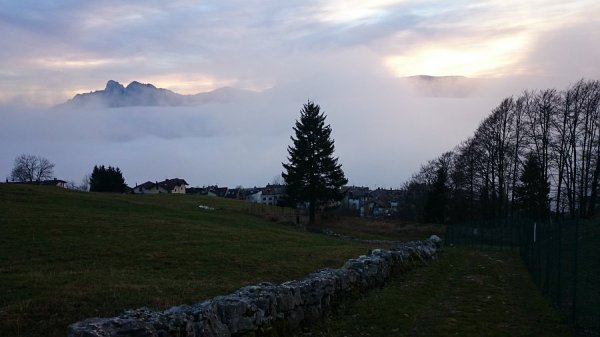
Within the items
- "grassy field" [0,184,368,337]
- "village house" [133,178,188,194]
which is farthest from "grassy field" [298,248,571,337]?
"village house" [133,178,188,194]

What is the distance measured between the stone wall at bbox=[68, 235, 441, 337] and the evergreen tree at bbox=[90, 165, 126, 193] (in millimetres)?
82679

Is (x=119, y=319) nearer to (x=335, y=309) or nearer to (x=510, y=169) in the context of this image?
(x=335, y=309)

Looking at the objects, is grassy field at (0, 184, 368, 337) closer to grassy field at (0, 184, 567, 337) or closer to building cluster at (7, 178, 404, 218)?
grassy field at (0, 184, 567, 337)

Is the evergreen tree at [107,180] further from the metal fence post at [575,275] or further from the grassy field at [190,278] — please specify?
the metal fence post at [575,275]

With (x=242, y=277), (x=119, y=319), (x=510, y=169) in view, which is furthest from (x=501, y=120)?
(x=119, y=319)

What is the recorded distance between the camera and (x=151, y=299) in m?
11.9

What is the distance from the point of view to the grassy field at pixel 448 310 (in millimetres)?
10391

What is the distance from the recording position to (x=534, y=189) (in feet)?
184

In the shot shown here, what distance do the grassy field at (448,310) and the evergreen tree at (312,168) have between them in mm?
38172

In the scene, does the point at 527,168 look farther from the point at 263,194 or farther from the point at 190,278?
the point at 263,194

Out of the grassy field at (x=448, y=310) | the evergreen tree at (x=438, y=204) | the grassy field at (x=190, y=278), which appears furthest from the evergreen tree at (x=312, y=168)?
the grassy field at (x=448, y=310)

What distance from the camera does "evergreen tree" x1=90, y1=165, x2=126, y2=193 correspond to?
89662 mm

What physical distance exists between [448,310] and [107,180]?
85.8 metres

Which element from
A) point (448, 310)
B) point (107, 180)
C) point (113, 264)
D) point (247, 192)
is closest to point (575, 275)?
point (448, 310)
